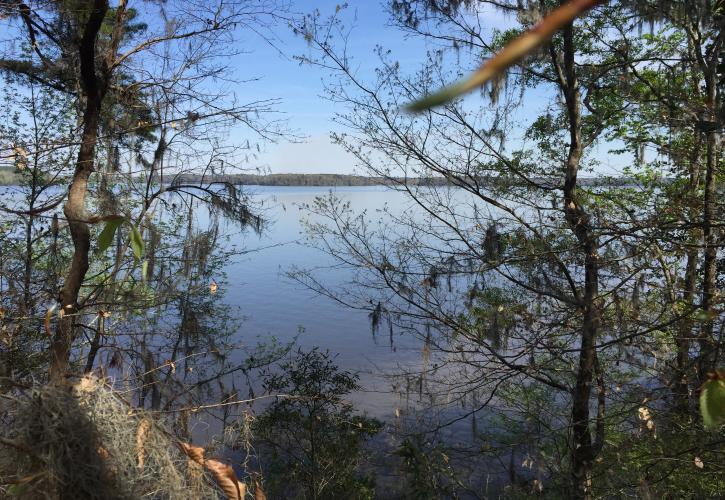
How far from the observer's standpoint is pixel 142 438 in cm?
145

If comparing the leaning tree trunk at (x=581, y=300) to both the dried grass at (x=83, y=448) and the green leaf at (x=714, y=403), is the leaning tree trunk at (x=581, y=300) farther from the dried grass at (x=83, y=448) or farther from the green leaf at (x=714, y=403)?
the dried grass at (x=83, y=448)

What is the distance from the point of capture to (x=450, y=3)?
618 centimetres

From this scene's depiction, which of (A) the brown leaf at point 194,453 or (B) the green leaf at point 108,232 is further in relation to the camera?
(A) the brown leaf at point 194,453

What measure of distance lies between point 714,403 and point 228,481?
118 cm

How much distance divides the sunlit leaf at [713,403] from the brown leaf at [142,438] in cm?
136

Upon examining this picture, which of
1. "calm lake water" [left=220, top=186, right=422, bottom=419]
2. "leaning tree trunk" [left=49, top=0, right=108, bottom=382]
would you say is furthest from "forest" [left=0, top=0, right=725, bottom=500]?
"calm lake water" [left=220, top=186, right=422, bottom=419]

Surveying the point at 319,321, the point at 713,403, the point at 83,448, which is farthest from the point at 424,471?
the point at 319,321

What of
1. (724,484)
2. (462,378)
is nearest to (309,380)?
(462,378)

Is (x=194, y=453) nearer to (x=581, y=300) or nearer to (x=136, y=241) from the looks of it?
(x=136, y=241)

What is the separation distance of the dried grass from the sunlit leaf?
132 centimetres

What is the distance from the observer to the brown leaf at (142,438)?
56.0 inches

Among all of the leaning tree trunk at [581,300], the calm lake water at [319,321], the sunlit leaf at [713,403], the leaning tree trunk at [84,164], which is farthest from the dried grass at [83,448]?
the calm lake water at [319,321]

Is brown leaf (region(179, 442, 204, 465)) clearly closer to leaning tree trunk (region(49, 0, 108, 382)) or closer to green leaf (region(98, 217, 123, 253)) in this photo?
green leaf (region(98, 217, 123, 253))

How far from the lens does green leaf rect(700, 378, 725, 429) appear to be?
39.4 inches
